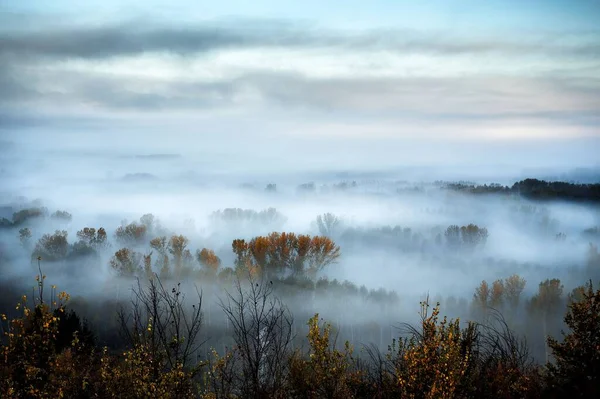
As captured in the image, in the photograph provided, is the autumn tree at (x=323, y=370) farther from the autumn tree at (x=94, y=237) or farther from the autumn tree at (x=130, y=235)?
the autumn tree at (x=94, y=237)

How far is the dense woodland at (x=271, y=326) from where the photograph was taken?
2075 centimetres

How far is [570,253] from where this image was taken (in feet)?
654

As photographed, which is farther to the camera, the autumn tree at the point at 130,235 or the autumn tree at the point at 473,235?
the autumn tree at the point at 473,235

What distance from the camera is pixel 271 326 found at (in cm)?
Answer: 2223

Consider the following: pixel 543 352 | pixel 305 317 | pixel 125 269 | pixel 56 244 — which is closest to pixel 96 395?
pixel 305 317

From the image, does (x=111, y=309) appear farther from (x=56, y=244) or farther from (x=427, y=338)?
(x=427, y=338)

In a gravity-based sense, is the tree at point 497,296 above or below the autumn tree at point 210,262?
below

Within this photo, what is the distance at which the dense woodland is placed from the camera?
68.1 feet

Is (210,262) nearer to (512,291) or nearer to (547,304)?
(512,291)

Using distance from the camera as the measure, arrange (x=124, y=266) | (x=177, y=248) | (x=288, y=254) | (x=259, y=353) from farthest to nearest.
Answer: (x=177, y=248)
(x=124, y=266)
(x=288, y=254)
(x=259, y=353)

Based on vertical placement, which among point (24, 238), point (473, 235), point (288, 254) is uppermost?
point (24, 238)

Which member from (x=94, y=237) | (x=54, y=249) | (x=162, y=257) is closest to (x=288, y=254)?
(x=162, y=257)

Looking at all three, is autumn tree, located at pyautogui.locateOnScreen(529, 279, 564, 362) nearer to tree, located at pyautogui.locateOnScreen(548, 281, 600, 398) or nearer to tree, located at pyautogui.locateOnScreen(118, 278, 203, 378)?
tree, located at pyautogui.locateOnScreen(548, 281, 600, 398)

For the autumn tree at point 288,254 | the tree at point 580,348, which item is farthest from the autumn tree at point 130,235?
the tree at point 580,348
